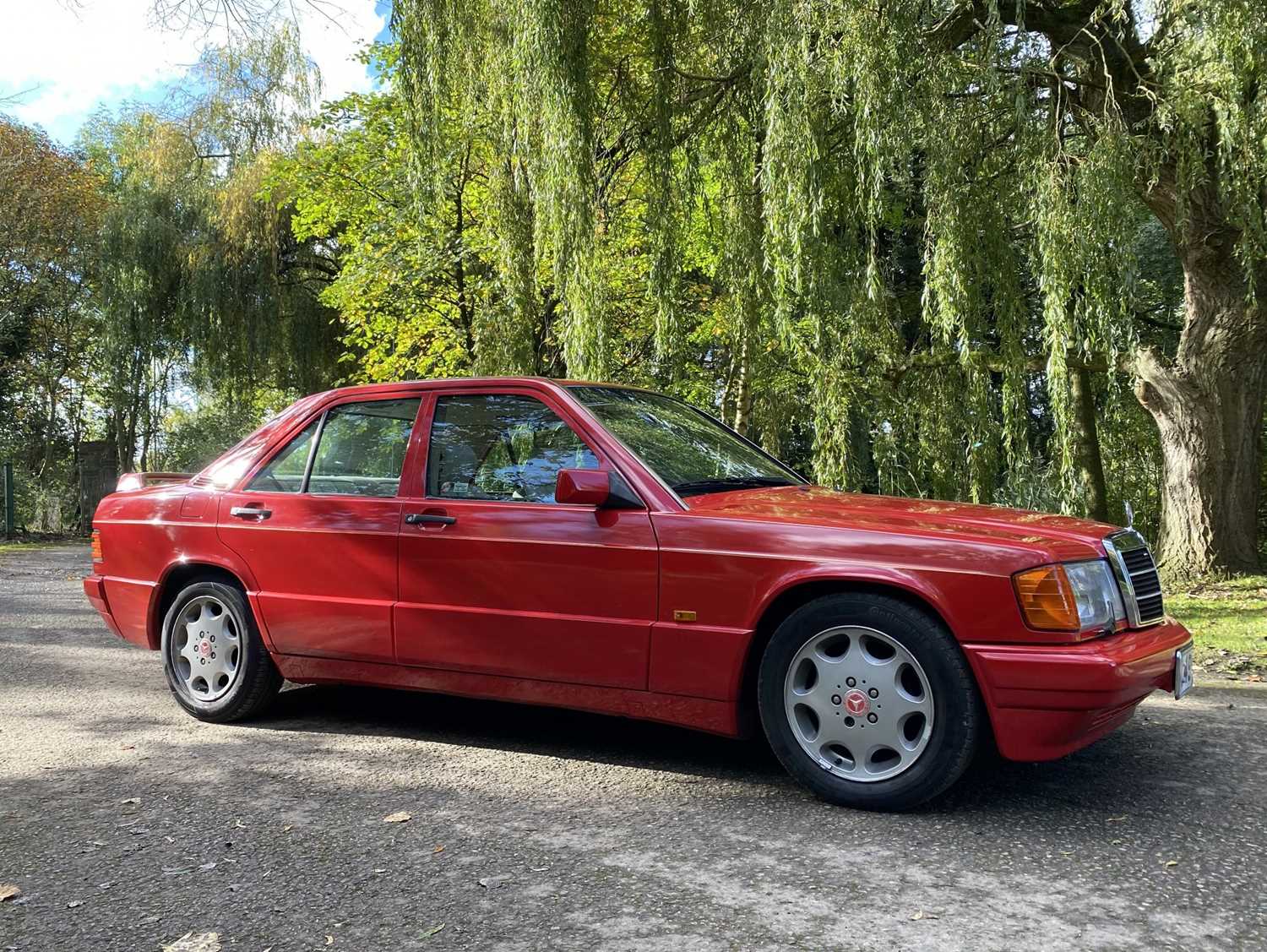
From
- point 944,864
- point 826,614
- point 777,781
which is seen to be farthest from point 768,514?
point 944,864

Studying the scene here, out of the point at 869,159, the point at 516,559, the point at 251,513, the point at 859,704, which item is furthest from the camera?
the point at 869,159

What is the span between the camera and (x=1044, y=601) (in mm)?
3680

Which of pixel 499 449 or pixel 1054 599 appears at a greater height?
pixel 499 449

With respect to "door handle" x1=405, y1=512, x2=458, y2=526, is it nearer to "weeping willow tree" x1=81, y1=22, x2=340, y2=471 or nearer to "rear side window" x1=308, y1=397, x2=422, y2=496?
"rear side window" x1=308, y1=397, x2=422, y2=496

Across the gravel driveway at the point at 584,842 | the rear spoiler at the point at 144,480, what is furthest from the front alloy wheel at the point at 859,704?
the rear spoiler at the point at 144,480

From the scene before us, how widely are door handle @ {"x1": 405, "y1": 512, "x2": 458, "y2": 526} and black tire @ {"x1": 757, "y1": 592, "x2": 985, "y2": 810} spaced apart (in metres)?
1.53

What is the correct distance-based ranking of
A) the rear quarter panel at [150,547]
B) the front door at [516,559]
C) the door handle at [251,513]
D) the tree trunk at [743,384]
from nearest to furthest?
1. the front door at [516,559]
2. the door handle at [251,513]
3. the rear quarter panel at [150,547]
4. the tree trunk at [743,384]

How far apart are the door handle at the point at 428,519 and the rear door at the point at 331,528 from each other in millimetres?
91

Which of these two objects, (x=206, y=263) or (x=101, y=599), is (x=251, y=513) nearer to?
(x=101, y=599)

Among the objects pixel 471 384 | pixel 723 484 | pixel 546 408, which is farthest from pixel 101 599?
pixel 723 484

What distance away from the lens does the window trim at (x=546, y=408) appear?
4500 millimetres

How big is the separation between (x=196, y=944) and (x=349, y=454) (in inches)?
108

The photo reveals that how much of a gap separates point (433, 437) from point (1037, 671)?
9.20ft

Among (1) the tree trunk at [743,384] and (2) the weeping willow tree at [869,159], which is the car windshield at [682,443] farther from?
(2) the weeping willow tree at [869,159]
